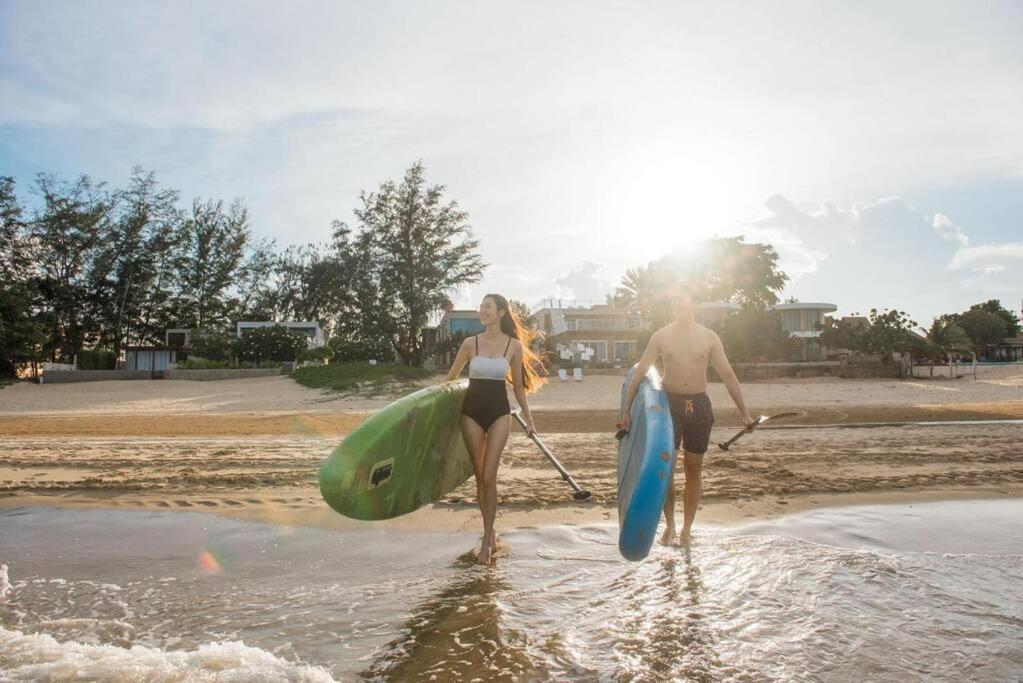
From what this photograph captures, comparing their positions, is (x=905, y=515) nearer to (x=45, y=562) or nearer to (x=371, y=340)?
(x=45, y=562)

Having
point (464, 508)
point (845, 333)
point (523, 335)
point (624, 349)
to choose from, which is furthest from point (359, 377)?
point (845, 333)

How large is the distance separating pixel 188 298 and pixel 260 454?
33576 mm

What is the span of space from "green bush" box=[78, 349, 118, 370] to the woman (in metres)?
31.5

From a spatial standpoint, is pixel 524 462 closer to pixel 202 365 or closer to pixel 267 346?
pixel 202 365

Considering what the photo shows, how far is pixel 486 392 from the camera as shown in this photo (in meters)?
4.76

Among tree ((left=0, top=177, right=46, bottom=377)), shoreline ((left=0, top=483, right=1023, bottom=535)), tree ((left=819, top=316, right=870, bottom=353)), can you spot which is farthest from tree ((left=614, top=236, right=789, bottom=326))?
shoreline ((left=0, top=483, right=1023, bottom=535))

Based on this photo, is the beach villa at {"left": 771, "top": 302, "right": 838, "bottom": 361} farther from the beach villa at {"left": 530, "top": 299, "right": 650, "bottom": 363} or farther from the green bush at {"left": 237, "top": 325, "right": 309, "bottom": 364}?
the green bush at {"left": 237, "top": 325, "right": 309, "bottom": 364}

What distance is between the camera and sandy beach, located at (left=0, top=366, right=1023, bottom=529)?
633 centimetres

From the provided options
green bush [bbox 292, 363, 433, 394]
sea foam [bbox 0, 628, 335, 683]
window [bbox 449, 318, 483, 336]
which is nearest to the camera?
sea foam [bbox 0, 628, 335, 683]

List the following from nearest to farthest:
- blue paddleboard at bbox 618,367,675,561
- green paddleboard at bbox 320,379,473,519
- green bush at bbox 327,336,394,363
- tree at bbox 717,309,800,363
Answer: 1. blue paddleboard at bbox 618,367,675,561
2. green paddleboard at bbox 320,379,473,519
3. green bush at bbox 327,336,394,363
4. tree at bbox 717,309,800,363

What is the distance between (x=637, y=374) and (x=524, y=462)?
438 cm

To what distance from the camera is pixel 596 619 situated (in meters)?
3.63

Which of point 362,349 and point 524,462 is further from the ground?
point 362,349

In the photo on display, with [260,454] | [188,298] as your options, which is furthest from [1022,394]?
[188,298]
